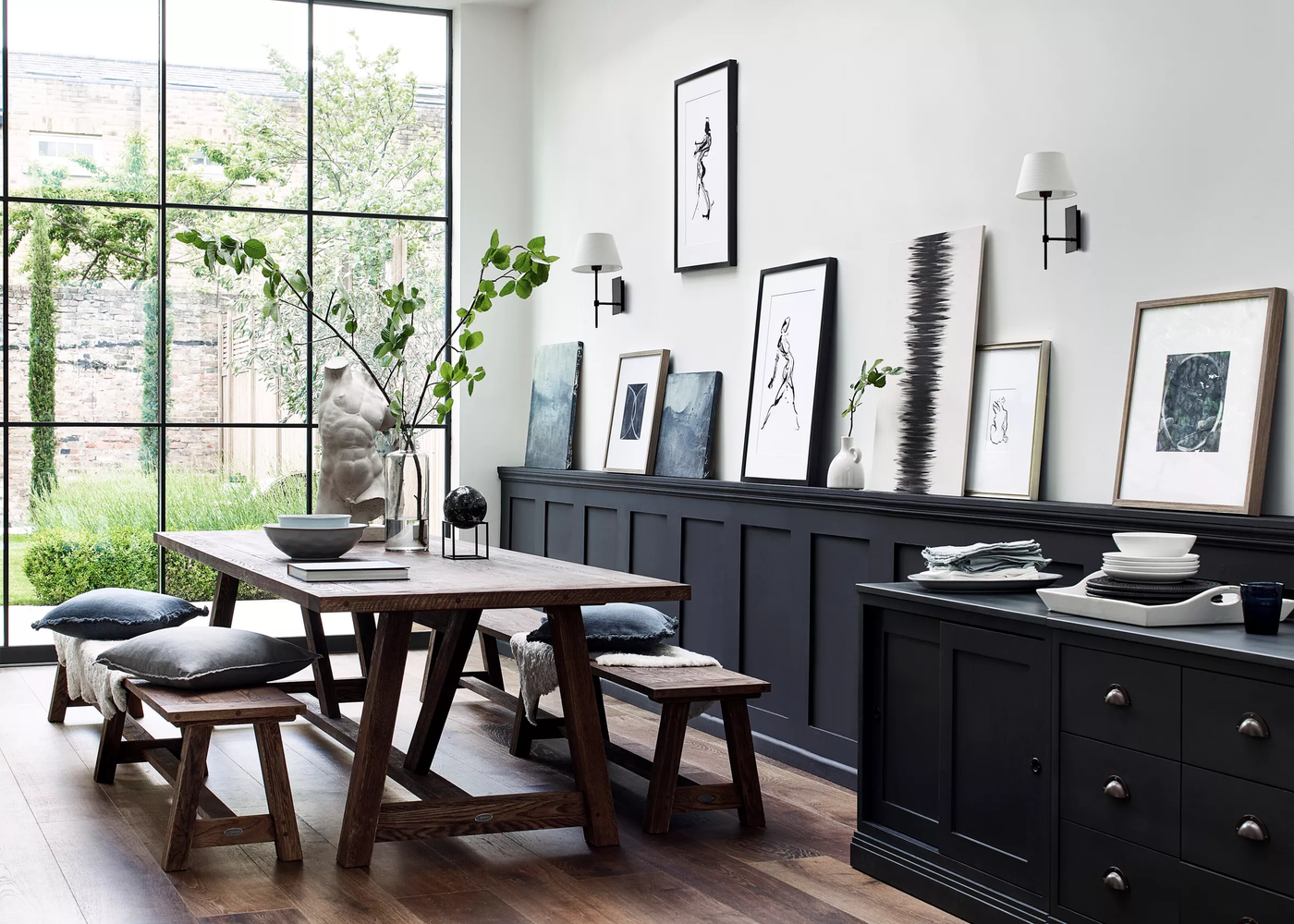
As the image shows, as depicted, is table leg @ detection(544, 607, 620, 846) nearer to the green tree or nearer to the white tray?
the white tray

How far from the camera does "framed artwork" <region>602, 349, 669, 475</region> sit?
6012mm

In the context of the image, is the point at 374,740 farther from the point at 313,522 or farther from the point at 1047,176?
the point at 1047,176

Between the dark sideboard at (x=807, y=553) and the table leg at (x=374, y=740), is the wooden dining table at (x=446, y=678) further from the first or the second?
the dark sideboard at (x=807, y=553)

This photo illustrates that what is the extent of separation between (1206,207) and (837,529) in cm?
161

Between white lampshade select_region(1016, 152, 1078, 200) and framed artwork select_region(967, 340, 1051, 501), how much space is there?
441 millimetres

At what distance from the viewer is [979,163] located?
4.16m

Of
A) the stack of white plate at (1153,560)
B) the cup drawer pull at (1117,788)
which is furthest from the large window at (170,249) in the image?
the cup drawer pull at (1117,788)

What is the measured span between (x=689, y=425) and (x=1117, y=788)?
3203 mm

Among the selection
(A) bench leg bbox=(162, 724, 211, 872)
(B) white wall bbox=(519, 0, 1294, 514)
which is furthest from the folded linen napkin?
(A) bench leg bbox=(162, 724, 211, 872)

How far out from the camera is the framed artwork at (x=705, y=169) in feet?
18.0

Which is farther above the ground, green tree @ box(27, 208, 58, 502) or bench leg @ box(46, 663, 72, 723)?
green tree @ box(27, 208, 58, 502)

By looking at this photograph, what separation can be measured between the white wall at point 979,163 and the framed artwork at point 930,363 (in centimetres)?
6

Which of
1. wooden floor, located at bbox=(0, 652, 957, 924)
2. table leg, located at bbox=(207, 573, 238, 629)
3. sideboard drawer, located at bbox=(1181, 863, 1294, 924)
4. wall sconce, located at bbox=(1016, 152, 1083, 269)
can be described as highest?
wall sconce, located at bbox=(1016, 152, 1083, 269)

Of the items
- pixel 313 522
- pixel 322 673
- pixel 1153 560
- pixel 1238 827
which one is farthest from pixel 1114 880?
pixel 322 673
